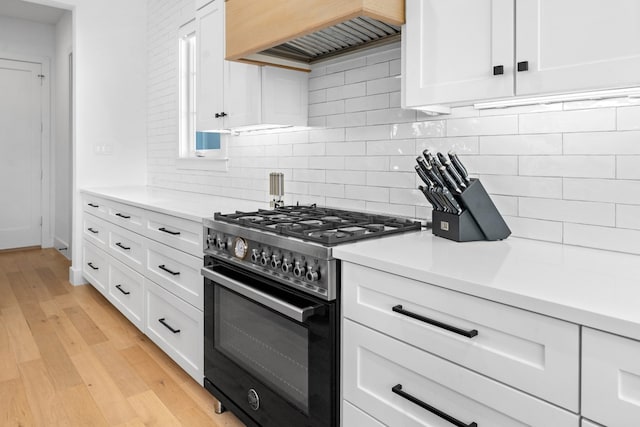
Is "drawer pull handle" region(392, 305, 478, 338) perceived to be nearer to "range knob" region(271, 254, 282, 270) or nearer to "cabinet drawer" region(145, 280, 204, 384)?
"range knob" region(271, 254, 282, 270)

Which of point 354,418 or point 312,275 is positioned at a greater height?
point 312,275

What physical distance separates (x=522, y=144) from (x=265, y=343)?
1212 mm

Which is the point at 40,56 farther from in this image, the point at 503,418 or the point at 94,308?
the point at 503,418

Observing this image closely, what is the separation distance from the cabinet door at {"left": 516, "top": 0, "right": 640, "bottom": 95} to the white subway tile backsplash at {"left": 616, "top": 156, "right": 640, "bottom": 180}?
1.16 ft

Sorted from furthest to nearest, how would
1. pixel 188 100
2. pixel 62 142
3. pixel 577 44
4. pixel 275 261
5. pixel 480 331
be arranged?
pixel 62 142 < pixel 188 100 < pixel 275 261 < pixel 577 44 < pixel 480 331

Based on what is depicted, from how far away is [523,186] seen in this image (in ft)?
5.51

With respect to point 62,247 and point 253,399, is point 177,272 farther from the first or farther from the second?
point 62,247

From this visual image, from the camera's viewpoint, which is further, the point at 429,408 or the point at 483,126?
the point at 483,126

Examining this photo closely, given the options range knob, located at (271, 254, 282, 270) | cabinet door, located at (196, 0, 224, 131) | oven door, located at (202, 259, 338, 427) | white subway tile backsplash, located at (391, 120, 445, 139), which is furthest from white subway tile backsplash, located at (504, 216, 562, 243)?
cabinet door, located at (196, 0, 224, 131)

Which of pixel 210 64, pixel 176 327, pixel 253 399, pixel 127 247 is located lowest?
pixel 253 399

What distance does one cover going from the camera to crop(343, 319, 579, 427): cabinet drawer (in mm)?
1034

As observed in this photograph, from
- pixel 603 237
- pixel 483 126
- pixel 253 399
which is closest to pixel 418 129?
pixel 483 126

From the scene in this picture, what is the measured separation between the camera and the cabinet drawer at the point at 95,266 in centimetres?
375

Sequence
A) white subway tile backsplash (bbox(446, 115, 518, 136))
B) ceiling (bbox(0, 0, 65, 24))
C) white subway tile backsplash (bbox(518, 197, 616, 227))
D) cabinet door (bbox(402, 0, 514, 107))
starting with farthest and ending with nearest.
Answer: ceiling (bbox(0, 0, 65, 24)), white subway tile backsplash (bbox(446, 115, 518, 136)), white subway tile backsplash (bbox(518, 197, 616, 227)), cabinet door (bbox(402, 0, 514, 107))
